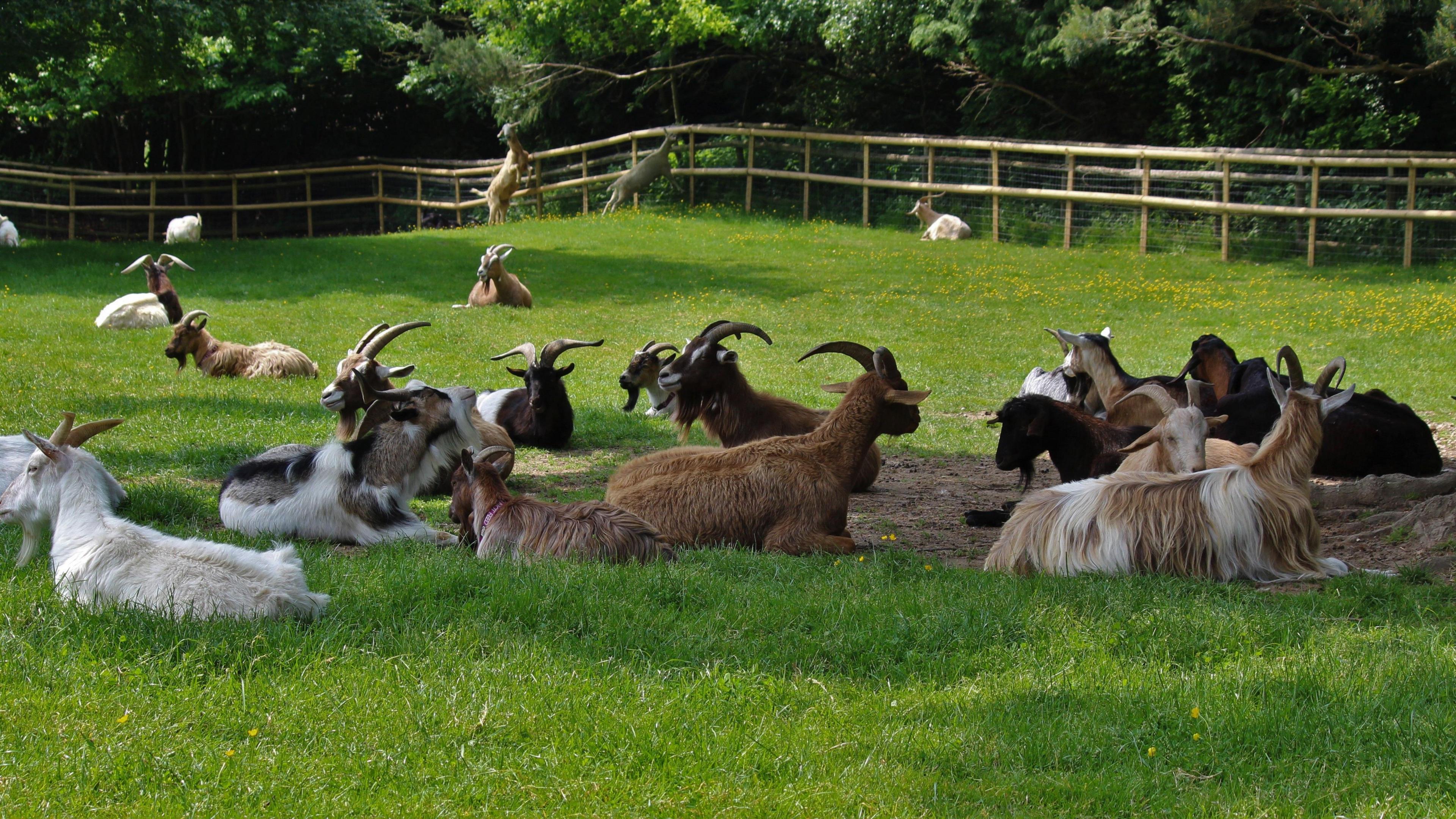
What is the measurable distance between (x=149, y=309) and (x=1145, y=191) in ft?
56.0

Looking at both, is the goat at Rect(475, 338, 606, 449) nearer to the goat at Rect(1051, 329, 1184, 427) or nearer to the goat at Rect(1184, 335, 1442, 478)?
the goat at Rect(1051, 329, 1184, 427)

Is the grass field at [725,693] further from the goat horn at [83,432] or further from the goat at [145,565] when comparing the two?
the goat horn at [83,432]

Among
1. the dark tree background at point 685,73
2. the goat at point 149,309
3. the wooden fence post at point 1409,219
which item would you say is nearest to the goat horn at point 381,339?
the goat at point 149,309

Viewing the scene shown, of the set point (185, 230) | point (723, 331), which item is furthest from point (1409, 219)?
point (185, 230)

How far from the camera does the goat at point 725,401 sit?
9.56 m

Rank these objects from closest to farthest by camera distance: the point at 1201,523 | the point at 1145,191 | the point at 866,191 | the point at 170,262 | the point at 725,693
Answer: the point at 725,693 → the point at 1201,523 → the point at 170,262 → the point at 1145,191 → the point at 866,191

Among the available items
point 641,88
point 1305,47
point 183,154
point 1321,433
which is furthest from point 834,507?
point 183,154

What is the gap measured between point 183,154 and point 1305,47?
29665 millimetres

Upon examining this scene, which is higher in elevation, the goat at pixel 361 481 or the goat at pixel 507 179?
the goat at pixel 507 179

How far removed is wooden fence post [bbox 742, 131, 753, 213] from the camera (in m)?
28.2

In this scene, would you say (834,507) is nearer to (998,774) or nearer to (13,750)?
(998,774)

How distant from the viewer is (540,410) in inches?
415

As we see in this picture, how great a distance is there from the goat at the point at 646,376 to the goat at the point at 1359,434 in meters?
4.56

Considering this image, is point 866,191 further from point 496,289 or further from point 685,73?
point 496,289
